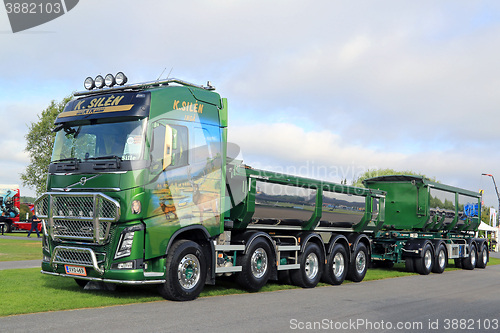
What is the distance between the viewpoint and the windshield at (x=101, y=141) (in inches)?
339

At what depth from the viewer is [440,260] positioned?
1950 cm

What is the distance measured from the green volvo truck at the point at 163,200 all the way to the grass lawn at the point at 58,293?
0.43 meters

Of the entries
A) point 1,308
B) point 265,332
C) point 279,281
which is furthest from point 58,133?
point 279,281

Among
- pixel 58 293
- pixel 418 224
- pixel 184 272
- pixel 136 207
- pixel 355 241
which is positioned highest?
pixel 136 207

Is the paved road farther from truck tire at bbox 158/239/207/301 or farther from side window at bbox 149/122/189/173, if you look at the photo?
side window at bbox 149/122/189/173

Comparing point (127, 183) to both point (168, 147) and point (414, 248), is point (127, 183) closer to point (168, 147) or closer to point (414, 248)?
point (168, 147)

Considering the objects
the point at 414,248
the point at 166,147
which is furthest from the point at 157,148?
the point at 414,248

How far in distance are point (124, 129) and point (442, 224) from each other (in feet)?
52.3

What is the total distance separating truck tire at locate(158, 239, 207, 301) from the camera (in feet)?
29.0

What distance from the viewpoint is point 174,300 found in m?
Answer: 9.05

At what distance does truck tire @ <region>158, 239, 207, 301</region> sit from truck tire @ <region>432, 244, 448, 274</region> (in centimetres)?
1274

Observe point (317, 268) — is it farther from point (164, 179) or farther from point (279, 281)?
point (164, 179)

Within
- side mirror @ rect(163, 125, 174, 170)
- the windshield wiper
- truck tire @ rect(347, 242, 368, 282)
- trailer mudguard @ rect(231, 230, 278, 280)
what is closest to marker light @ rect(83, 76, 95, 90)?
the windshield wiper

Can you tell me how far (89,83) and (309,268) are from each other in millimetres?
7251
